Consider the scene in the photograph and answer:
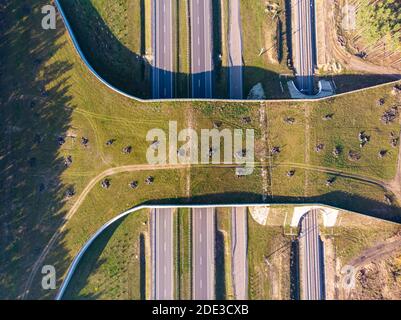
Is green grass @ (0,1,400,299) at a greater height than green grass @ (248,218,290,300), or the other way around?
green grass @ (0,1,400,299)

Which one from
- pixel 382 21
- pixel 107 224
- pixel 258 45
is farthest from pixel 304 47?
pixel 107 224

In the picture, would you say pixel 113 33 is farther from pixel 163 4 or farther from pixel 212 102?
pixel 212 102

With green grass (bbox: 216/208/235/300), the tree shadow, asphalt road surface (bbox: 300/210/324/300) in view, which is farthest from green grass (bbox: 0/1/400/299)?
asphalt road surface (bbox: 300/210/324/300)

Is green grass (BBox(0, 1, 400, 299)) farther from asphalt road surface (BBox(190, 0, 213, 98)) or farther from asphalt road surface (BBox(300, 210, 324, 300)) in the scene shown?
asphalt road surface (BBox(300, 210, 324, 300))

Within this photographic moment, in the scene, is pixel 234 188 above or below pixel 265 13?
below

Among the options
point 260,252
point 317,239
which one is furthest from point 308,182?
point 260,252

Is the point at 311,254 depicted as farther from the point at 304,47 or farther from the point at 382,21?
the point at 382,21
